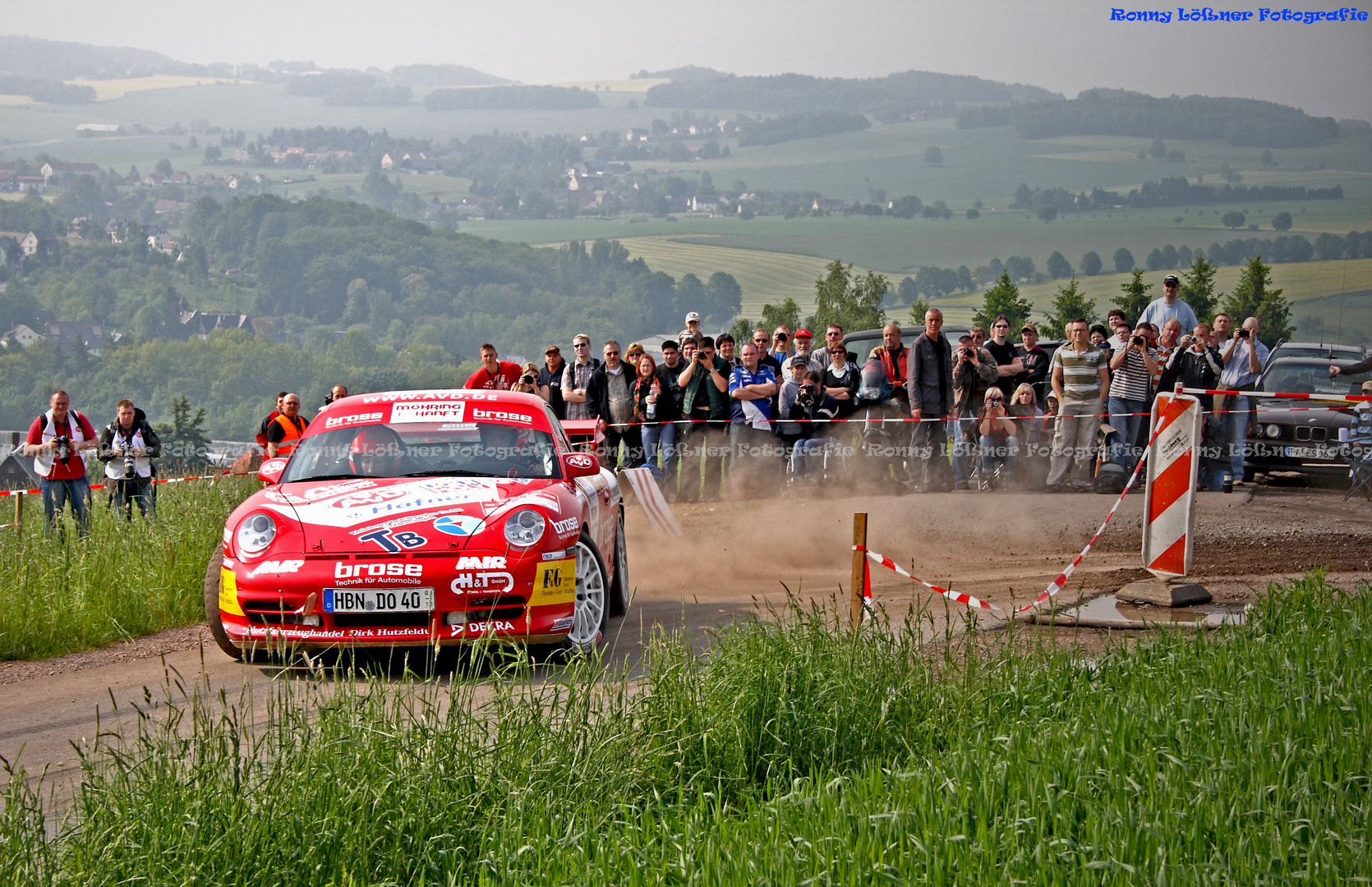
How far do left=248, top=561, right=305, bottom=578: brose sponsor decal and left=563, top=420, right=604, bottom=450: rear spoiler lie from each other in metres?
5.01

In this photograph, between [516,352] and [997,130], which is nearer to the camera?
[516,352]

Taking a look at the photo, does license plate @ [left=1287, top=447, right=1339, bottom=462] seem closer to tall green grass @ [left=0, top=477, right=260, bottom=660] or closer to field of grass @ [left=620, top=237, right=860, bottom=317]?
tall green grass @ [left=0, top=477, right=260, bottom=660]

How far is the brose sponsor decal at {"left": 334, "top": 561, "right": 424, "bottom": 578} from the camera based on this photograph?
7.09 m

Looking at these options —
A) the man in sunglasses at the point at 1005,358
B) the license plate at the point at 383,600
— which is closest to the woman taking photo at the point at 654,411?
the man in sunglasses at the point at 1005,358

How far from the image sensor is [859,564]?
764 cm

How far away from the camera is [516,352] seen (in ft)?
433

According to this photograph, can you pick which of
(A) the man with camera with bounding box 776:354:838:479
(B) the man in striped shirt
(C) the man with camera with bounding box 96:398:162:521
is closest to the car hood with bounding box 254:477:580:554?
(C) the man with camera with bounding box 96:398:162:521

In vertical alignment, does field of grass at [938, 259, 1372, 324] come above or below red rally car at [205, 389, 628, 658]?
below

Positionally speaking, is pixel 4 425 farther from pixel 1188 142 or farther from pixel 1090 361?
pixel 1090 361

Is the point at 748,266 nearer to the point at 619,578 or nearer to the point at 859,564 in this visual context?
the point at 619,578

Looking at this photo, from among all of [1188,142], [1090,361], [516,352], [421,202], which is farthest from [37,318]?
[1090,361]

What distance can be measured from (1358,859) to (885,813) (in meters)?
1.39

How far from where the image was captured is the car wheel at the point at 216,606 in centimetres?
776

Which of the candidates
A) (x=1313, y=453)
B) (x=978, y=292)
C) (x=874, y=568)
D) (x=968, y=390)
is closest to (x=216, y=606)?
(x=874, y=568)
